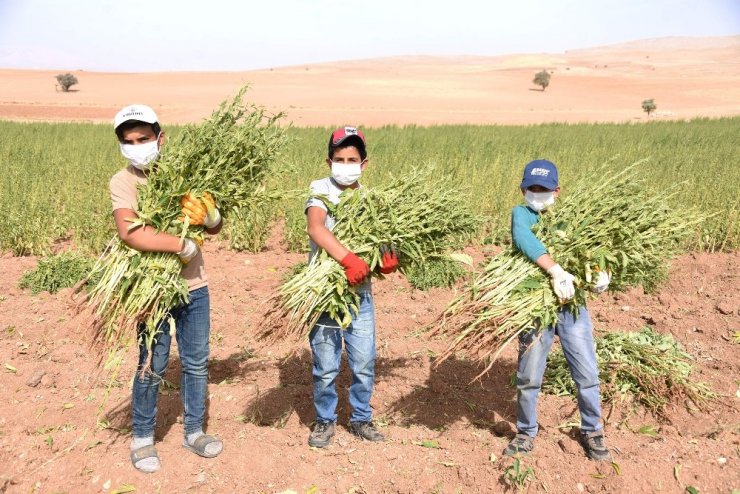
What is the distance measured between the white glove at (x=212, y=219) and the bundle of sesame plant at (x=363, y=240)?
18.7 inches

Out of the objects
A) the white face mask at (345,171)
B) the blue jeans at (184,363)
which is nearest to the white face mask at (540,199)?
the white face mask at (345,171)

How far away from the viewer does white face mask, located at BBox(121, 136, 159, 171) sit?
2.86 m

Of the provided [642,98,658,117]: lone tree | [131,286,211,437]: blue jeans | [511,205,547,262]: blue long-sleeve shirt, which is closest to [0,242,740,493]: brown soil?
[131,286,211,437]: blue jeans

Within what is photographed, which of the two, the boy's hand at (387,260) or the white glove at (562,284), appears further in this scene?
the boy's hand at (387,260)

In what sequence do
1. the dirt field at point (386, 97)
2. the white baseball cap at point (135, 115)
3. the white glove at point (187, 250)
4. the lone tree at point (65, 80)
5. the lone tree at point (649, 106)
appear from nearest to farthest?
the white baseball cap at point (135, 115) < the white glove at point (187, 250) < the dirt field at point (386, 97) < the lone tree at point (649, 106) < the lone tree at point (65, 80)

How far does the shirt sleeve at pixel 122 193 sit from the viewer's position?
2.86 metres

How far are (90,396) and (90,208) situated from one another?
432 cm

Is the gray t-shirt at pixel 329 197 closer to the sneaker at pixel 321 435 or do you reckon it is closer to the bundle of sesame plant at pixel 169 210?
the bundle of sesame plant at pixel 169 210

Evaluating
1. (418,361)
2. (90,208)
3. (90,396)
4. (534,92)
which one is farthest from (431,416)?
(534,92)

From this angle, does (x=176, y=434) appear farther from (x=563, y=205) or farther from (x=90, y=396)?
(x=563, y=205)

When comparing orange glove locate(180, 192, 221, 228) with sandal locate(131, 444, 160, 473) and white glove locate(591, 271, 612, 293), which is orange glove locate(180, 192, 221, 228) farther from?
white glove locate(591, 271, 612, 293)

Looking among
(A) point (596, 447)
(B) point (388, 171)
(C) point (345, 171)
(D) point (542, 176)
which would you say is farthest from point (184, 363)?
(B) point (388, 171)

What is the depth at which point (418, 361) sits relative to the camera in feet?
14.9

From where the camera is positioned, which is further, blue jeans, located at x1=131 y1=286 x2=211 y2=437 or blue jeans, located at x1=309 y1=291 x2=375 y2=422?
blue jeans, located at x1=309 y1=291 x2=375 y2=422
